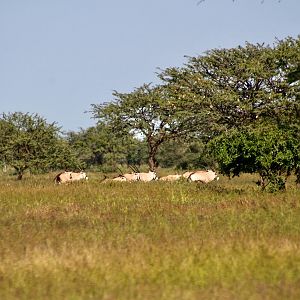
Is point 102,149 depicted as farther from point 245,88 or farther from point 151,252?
point 151,252

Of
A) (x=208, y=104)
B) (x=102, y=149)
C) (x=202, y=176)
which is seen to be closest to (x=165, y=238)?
(x=202, y=176)

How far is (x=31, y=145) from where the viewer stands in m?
38.0

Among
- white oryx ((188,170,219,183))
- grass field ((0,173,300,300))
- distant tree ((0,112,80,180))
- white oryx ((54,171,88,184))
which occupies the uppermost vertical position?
distant tree ((0,112,80,180))

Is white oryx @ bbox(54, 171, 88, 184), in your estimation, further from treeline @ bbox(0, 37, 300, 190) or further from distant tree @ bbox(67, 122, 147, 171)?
distant tree @ bbox(67, 122, 147, 171)

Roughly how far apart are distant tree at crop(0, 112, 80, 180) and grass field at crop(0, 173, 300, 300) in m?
24.9

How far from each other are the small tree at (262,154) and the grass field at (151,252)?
3842 mm

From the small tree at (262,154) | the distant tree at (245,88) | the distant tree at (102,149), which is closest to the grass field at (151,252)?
the small tree at (262,154)

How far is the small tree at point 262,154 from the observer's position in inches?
660

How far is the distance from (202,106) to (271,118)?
5391 millimetres

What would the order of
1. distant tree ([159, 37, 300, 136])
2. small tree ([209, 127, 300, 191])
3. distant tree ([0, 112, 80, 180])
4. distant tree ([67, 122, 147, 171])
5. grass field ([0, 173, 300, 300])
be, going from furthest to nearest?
distant tree ([67, 122, 147, 171])
distant tree ([0, 112, 80, 180])
distant tree ([159, 37, 300, 136])
small tree ([209, 127, 300, 191])
grass field ([0, 173, 300, 300])

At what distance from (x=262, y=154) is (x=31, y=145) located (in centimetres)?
2589

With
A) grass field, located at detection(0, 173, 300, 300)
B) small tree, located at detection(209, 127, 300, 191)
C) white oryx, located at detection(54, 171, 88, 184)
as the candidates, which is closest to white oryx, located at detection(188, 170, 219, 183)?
white oryx, located at detection(54, 171, 88, 184)

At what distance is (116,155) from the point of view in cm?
6888

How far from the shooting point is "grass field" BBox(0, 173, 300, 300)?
5762mm
